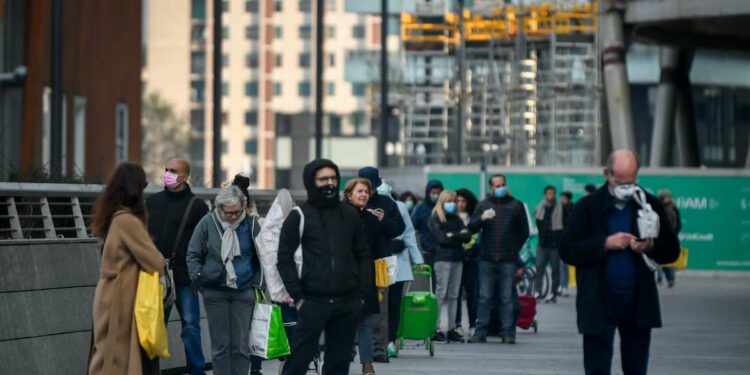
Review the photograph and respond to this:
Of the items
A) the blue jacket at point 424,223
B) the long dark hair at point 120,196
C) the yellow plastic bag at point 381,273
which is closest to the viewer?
the long dark hair at point 120,196

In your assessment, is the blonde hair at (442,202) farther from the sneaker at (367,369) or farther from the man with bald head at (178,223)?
the man with bald head at (178,223)

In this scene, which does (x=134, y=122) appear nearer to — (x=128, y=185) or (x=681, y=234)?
(x=681, y=234)

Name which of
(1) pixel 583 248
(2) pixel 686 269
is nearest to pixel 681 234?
(2) pixel 686 269

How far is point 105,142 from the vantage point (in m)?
41.2

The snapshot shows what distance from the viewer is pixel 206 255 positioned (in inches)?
511

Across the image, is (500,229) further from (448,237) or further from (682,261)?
(682,261)

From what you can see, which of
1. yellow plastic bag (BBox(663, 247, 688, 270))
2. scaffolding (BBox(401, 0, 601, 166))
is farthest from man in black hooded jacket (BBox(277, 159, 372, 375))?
scaffolding (BBox(401, 0, 601, 166))

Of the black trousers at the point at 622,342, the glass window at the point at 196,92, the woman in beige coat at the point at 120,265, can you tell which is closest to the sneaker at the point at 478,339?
the black trousers at the point at 622,342

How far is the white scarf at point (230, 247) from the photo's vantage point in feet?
42.2

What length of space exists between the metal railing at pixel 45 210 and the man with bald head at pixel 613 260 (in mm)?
4586

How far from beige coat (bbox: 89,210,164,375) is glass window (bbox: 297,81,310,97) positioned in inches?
6245

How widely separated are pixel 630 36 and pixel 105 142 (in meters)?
16.2

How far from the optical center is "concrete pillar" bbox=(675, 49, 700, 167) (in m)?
60.2

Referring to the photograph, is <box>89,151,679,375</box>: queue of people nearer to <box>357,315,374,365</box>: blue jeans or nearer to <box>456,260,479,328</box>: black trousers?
<box>357,315,374,365</box>: blue jeans
